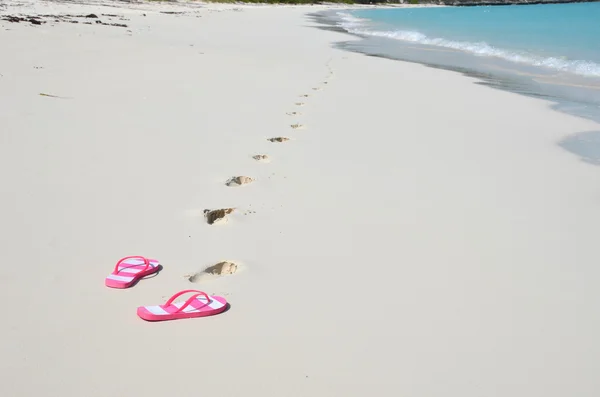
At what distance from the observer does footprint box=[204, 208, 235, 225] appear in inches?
115

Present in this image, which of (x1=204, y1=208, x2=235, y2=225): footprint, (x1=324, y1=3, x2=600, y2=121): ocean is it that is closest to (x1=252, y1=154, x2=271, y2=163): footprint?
(x1=204, y1=208, x2=235, y2=225): footprint

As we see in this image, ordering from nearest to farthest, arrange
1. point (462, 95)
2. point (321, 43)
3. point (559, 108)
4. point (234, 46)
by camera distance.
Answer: point (559, 108) → point (462, 95) → point (234, 46) → point (321, 43)

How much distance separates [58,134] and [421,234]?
10.4 feet

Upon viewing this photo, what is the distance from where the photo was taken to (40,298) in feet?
6.96

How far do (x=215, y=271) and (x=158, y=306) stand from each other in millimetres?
407

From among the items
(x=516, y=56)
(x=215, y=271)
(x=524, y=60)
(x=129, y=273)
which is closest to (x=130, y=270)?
(x=129, y=273)

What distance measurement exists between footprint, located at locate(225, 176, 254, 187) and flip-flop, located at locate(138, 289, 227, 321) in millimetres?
1394

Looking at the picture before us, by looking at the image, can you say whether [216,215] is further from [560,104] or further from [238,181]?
[560,104]

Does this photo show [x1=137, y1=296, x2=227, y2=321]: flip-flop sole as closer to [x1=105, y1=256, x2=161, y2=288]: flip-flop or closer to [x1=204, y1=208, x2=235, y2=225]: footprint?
[x1=105, y1=256, x2=161, y2=288]: flip-flop

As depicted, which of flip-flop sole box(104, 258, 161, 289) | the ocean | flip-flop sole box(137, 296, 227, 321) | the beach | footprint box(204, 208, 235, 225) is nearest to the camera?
the beach

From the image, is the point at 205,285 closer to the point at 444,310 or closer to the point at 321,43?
the point at 444,310

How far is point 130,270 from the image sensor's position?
7.52 feet

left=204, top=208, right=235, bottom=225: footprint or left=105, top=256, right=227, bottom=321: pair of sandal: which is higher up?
left=105, top=256, right=227, bottom=321: pair of sandal

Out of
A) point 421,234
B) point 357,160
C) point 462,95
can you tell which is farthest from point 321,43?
point 421,234
